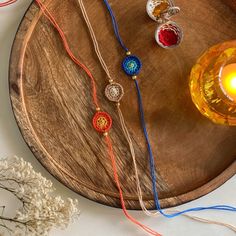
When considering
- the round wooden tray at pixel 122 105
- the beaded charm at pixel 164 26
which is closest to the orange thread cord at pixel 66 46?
the round wooden tray at pixel 122 105

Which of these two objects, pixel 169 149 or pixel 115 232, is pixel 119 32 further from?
pixel 115 232

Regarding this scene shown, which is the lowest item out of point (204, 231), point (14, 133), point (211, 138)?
point (204, 231)

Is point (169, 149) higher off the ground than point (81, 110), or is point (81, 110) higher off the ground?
point (81, 110)

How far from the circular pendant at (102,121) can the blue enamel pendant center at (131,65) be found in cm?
9

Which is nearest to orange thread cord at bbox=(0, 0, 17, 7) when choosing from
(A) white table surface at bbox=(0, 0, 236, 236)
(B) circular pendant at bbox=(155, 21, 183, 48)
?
(A) white table surface at bbox=(0, 0, 236, 236)

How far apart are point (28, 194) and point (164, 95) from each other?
0.31 metres

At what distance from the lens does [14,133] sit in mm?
776

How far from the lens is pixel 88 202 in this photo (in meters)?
0.79

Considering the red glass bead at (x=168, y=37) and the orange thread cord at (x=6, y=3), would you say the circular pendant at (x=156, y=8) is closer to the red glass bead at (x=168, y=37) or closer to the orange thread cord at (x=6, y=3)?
the red glass bead at (x=168, y=37)

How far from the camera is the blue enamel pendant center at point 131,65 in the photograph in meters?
0.75

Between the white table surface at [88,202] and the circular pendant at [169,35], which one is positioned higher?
the circular pendant at [169,35]

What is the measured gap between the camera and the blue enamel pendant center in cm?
75

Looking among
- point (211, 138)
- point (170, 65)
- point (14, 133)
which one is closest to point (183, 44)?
point (170, 65)

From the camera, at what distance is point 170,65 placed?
0.76 meters
